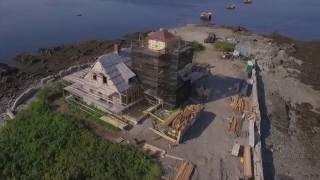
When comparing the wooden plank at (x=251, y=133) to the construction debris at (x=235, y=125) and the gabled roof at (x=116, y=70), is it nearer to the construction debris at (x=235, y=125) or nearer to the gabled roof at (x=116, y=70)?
the construction debris at (x=235, y=125)

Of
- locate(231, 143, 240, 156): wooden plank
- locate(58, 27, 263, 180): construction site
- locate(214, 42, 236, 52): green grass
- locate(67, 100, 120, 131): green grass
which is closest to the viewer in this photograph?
locate(58, 27, 263, 180): construction site

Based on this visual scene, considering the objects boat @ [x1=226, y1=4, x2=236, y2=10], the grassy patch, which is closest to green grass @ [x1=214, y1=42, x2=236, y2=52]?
the grassy patch

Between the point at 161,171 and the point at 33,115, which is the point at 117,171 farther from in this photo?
the point at 33,115

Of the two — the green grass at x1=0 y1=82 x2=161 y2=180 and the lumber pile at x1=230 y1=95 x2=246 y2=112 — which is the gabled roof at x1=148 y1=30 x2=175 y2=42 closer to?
the lumber pile at x1=230 y1=95 x2=246 y2=112

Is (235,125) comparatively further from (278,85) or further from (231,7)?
(231,7)

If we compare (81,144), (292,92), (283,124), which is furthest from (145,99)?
(292,92)
